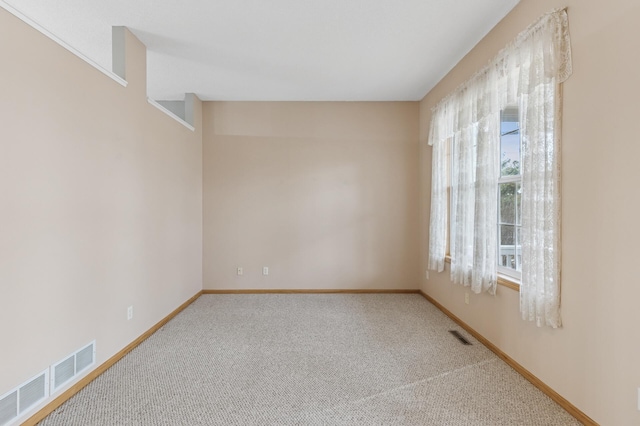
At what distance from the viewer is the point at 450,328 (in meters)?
3.43

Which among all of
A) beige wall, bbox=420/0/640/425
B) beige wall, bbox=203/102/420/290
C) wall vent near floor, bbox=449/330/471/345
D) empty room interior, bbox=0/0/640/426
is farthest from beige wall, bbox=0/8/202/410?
beige wall, bbox=420/0/640/425

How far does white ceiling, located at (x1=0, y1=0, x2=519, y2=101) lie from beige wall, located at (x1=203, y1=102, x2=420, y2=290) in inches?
25.5

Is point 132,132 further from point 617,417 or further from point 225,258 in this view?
point 617,417

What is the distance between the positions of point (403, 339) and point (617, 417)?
1643mm

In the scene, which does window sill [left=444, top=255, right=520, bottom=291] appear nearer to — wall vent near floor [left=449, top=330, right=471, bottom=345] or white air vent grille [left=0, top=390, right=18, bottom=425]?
wall vent near floor [left=449, top=330, right=471, bottom=345]

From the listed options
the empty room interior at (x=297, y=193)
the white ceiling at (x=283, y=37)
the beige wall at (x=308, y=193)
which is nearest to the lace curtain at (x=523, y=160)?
the empty room interior at (x=297, y=193)

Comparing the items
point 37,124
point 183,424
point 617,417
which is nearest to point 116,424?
point 183,424

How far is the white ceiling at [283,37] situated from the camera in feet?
8.32

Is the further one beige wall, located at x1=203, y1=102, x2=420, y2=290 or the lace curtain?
beige wall, located at x1=203, y1=102, x2=420, y2=290

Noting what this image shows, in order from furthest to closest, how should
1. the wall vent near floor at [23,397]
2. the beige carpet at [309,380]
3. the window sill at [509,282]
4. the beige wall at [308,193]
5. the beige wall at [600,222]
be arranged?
the beige wall at [308,193], the window sill at [509,282], the beige carpet at [309,380], the wall vent near floor at [23,397], the beige wall at [600,222]

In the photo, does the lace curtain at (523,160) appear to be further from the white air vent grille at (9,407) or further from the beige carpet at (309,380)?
the white air vent grille at (9,407)

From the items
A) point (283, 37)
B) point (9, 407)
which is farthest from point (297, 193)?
point (9, 407)

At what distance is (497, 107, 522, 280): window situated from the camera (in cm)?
270

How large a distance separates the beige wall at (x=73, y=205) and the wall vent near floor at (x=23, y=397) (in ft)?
0.14
